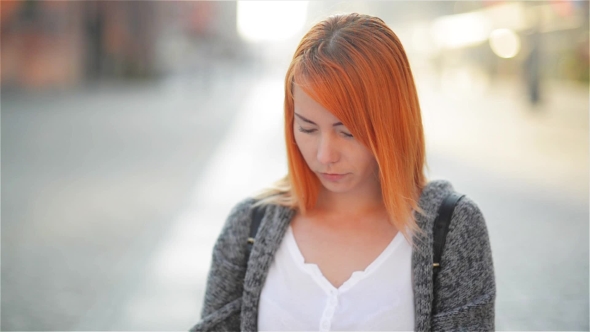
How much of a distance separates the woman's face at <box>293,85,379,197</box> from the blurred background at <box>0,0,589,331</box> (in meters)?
0.32

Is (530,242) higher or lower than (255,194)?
lower

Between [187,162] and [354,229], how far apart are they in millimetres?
8195

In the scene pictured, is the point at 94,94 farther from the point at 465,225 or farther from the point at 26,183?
the point at 465,225

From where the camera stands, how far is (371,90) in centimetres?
171

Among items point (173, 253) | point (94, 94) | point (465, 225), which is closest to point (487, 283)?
point (465, 225)

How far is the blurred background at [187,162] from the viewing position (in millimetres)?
4441

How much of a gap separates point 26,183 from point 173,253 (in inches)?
152

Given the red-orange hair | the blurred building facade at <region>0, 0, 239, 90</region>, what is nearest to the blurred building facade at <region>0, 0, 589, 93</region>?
the blurred building facade at <region>0, 0, 239, 90</region>

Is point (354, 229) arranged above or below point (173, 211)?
above

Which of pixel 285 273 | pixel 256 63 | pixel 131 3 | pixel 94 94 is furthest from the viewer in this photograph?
pixel 256 63

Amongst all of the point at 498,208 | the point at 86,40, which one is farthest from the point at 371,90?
the point at 86,40

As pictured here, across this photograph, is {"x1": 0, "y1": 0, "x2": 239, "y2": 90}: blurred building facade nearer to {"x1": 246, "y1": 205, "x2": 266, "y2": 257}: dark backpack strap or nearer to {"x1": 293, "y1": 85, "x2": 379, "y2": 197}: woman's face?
{"x1": 246, "y1": 205, "x2": 266, "y2": 257}: dark backpack strap

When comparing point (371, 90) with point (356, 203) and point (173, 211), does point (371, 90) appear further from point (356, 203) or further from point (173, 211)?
point (173, 211)

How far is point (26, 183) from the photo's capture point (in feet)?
27.3
